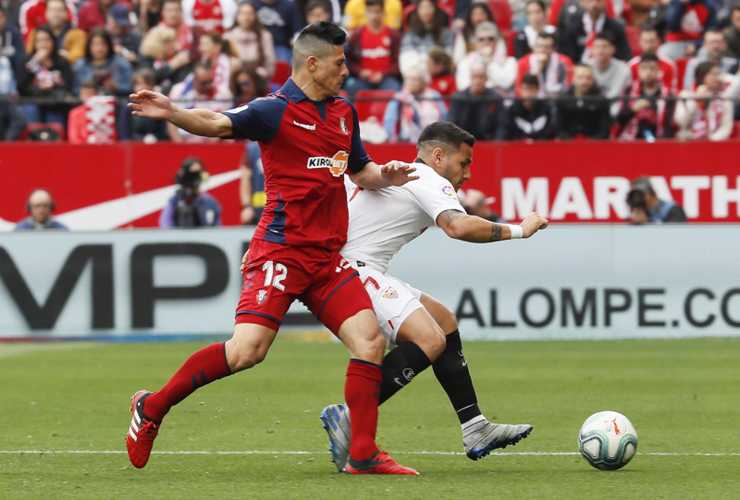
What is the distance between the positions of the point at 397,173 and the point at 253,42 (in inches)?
491

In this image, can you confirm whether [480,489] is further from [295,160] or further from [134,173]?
[134,173]

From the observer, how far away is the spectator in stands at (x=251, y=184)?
64.7 ft

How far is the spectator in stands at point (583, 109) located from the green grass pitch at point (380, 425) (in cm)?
350

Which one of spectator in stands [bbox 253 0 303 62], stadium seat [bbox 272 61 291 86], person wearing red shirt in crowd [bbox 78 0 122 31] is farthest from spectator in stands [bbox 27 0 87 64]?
stadium seat [bbox 272 61 291 86]

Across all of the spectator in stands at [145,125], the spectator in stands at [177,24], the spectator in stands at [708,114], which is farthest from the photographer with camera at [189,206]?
the spectator in stands at [708,114]

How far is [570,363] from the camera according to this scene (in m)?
15.2

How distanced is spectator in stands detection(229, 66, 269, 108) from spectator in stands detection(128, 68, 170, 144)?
1046 mm

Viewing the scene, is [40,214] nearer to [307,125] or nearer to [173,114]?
[307,125]

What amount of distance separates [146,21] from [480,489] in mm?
15461

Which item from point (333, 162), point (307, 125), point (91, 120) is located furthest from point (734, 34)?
point (307, 125)

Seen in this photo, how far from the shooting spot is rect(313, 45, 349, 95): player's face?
839 centimetres

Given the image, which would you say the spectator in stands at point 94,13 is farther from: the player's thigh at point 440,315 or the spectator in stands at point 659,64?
the player's thigh at point 440,315

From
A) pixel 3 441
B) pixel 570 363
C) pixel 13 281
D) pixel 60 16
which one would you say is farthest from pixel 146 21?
pixel 3 441

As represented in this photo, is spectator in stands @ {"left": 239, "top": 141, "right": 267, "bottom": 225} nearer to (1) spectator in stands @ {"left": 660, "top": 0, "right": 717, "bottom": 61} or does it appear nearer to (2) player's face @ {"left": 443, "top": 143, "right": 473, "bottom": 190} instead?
(1) spectator in stands @ {"left": 660, "top": 0, "right": 717, "bottom": 61}
